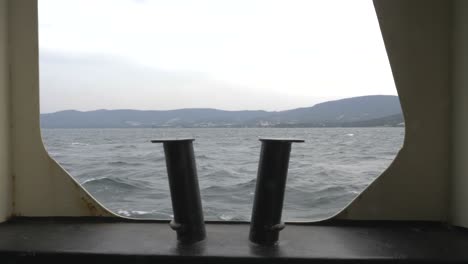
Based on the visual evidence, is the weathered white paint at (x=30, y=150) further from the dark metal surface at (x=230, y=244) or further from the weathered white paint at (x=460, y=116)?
the weathered white paint at (x=460, y=116)

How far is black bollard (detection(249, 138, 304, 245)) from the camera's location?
2326 mm

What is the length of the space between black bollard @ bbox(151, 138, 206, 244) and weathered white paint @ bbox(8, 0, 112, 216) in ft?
2.88

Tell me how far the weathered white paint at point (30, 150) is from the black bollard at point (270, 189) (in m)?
1.29

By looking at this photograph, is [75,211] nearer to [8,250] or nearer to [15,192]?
[15,192]

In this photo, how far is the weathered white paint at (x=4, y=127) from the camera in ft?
9.53

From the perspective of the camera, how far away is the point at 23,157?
302cm

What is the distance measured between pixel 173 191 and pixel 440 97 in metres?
1.93

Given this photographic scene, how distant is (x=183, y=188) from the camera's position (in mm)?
2398

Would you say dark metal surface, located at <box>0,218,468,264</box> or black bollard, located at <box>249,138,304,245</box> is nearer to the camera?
dark metal surface, located at <box>0,218,468,264</box>

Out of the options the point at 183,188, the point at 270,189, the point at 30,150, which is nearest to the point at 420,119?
the point at 270,189

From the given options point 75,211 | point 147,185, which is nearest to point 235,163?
point 147,185

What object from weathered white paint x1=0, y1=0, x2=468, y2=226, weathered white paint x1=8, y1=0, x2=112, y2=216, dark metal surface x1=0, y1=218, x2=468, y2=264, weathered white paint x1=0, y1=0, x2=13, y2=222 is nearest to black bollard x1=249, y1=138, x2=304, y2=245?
dark metal surface x1=0, y1=218, x2=468, y2=264

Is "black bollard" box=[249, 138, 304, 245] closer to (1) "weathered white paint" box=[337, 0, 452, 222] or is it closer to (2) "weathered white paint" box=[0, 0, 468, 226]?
(2) "weathered white paint" box=[0, 0, 468, 226]

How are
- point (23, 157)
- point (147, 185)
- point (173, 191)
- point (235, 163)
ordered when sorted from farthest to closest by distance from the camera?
1. point (235, 163)
2. point (147, 185)
3. point (23, 157)
4. point (173, 191)
